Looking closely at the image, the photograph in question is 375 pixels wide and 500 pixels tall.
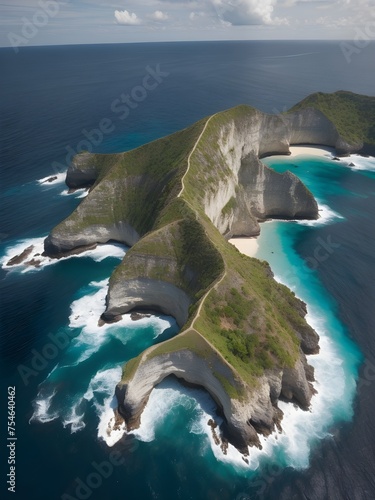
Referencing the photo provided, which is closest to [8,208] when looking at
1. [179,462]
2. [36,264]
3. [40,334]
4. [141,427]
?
Answer: [36,264]

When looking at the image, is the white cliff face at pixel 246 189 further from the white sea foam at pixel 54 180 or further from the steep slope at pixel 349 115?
the white sea foam at pixel 54 180

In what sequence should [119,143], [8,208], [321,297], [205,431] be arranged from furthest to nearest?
[119,143] → [8,208] → [321,297] → [205,431]

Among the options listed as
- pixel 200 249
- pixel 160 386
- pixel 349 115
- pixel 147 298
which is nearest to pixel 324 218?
pixel 200 249

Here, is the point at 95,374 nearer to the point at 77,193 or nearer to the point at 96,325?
the point at 96,325

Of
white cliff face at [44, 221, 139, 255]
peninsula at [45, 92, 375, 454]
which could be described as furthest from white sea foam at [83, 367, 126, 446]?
white cliff face at [44, 221, 139, 255]

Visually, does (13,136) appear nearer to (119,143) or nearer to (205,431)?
(119,143)

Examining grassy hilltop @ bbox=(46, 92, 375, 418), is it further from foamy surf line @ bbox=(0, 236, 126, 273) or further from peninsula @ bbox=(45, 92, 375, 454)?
foamy surf line @ bbox=(0, 236, 126, 273)
